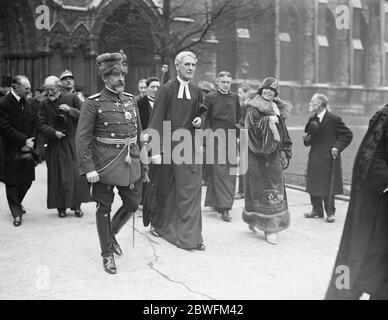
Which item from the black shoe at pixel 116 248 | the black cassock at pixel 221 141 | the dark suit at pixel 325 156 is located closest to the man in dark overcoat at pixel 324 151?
the dark suit at pixel 325 156

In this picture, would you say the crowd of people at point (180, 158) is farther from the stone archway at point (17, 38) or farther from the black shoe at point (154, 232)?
the stone archway at point (17, 38)

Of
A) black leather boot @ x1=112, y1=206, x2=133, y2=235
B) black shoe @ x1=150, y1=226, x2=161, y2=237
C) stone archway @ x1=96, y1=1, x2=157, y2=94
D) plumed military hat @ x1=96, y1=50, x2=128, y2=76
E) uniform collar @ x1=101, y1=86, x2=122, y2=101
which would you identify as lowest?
black shoe @ x1=150, y1=226, x2=161, y2=237

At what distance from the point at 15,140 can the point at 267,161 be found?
10.4 ft

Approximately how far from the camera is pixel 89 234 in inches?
264

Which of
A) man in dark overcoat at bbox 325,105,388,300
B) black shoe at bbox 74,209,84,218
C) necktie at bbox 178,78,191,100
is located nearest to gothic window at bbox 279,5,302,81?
black shoe at bbox 74,209,84,218

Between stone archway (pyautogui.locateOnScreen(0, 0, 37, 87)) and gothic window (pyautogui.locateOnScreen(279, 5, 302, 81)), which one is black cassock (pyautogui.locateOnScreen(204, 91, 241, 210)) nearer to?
stone archway (pyautogui.locateOnScreen(0, 0, 37, 87))

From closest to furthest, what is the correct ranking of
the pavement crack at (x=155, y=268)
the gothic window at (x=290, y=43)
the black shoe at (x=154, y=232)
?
the pavement crack at (x=155, y=268), the black shoe at (x=154, y=232), the gothic window at (x=290, y=43)

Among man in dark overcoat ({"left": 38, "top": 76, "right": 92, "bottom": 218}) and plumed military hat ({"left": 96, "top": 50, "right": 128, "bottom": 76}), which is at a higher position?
plumed military hat ({"left": 96, "top": 50, "right": 128, "bottom": 76})

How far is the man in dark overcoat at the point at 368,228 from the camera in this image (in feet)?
12.4

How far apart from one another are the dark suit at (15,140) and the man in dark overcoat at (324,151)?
3.76m

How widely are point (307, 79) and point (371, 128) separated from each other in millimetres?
29601

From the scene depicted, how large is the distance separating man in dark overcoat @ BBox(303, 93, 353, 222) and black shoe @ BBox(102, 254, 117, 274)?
11.7 ft

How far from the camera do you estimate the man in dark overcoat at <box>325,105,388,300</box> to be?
379 cm
